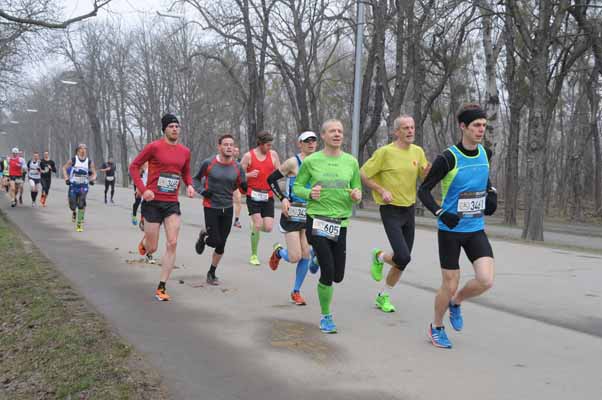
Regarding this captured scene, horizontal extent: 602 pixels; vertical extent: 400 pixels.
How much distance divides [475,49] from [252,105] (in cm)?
1202

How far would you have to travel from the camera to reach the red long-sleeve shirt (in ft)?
25.0

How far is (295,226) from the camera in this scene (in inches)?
303

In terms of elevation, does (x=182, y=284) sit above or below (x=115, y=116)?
below

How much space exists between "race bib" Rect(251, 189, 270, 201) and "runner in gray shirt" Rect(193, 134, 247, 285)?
3.34 feet

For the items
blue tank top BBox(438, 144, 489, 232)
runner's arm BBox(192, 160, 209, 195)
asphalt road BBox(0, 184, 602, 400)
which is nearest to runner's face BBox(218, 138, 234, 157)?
runner's arm BBox(192, 160, 209, 195)

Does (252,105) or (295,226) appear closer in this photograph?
(295,226)

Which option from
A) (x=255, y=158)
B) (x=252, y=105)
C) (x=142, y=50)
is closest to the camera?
(x=255, y=158)

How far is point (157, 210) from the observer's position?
763 cm

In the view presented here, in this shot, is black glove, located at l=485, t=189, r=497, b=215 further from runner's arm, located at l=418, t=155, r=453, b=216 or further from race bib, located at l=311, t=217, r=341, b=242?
race bib, located at l=311, t=217, r=341, b=242

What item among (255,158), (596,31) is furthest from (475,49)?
(255,158)

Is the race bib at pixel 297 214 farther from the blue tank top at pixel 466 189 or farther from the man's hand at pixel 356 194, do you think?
the blue tank top at pixel 466 189

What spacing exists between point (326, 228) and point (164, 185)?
235 centimetres

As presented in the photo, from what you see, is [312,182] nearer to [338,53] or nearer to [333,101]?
[338,53]

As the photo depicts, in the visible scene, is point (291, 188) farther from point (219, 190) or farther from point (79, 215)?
point (79, 215)
